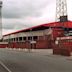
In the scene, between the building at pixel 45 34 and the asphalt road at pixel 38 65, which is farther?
the building at pixel 45 34

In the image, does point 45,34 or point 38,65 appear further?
point 45,34

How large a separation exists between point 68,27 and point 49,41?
12.8m

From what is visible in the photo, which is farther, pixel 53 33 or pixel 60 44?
pixel 53 33

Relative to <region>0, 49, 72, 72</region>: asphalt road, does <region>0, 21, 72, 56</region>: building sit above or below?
above

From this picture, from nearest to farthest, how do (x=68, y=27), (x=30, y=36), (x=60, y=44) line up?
1. (x=60, y=44)
2. (x=68, y=27)
3. (x=30, y=36)

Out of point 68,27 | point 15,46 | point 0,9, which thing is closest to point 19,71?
point 0,9

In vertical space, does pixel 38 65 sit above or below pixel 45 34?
below

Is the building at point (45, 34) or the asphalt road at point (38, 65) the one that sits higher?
the building at point (45, 34)

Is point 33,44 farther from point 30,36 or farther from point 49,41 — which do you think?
point 30,36

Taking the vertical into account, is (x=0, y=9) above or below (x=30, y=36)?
above

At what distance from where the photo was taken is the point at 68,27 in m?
101

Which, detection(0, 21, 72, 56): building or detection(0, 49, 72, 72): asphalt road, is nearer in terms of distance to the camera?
detection(0, 49, 72, 72): asphalt road

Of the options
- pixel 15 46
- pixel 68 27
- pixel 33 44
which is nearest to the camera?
pixel 33 44

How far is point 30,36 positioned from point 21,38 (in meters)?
14.3
